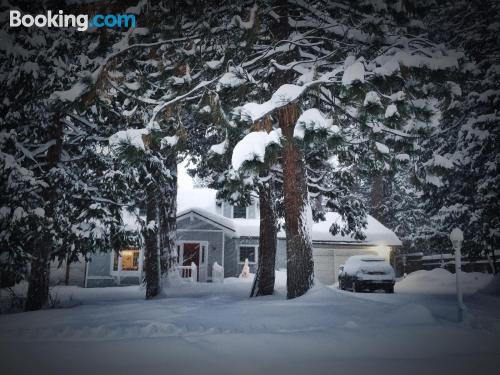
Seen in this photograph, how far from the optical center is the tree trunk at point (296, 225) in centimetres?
905

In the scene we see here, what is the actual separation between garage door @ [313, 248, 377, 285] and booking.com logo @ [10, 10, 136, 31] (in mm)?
20848

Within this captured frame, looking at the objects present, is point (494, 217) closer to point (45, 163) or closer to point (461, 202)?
point (461, 202)

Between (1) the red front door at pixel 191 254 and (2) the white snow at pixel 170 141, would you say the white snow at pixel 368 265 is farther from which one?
(1) the red front door at pixel 191 254

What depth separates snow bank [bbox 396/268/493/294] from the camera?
15492 mm

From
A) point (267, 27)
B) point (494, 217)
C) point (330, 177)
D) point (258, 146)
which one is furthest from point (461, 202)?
point (258, 146)

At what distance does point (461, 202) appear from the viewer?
1673 centimetres

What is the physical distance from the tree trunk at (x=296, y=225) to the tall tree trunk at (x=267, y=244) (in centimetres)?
299

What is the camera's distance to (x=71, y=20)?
881 centimetres

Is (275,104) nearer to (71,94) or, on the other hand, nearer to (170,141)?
(170,141)

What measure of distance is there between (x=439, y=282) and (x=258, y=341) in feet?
48.1

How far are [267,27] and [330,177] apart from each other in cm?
815

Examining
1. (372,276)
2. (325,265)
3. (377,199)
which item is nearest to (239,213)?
(325,265)

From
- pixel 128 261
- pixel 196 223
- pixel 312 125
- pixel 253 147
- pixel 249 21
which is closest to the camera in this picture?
pixel 253 147

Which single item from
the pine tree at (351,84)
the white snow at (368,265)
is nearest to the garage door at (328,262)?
the white snow at (368,265)
